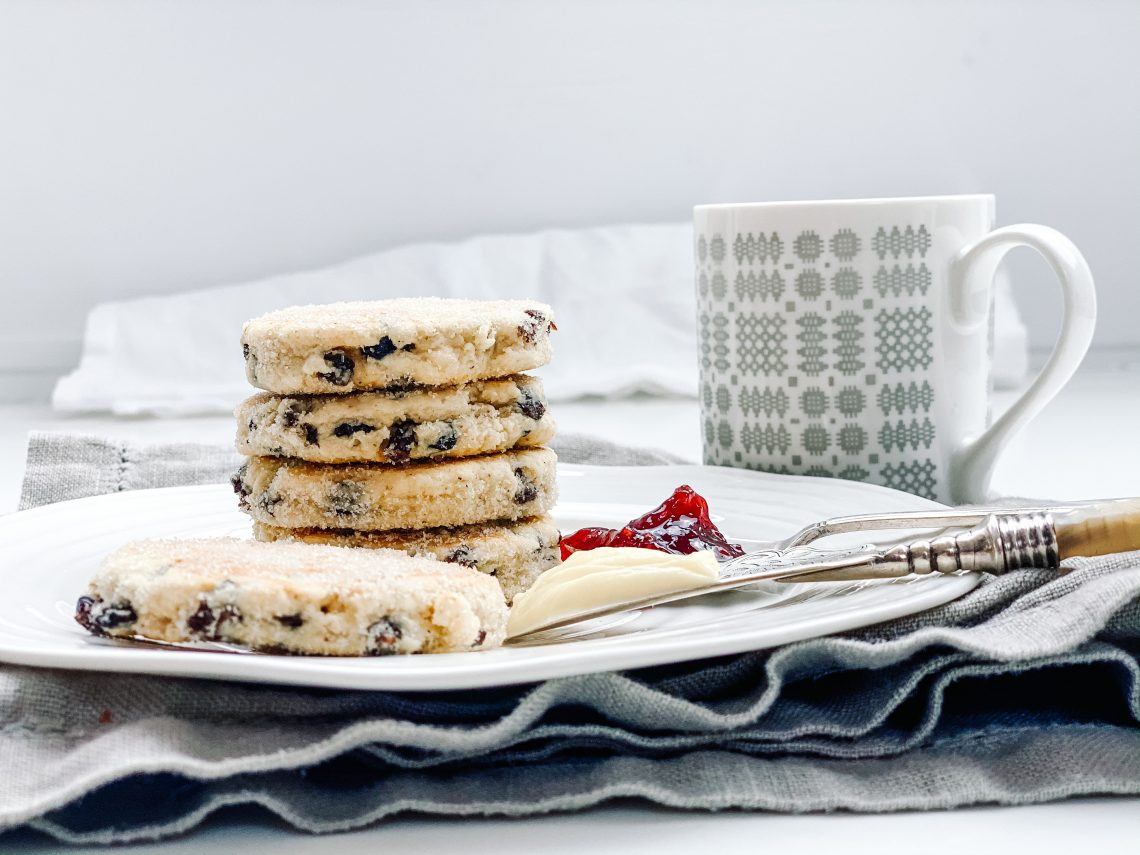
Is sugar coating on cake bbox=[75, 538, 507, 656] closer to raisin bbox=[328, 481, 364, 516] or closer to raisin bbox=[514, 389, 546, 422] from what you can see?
raisin bbox=[328, 481, 364, 516]

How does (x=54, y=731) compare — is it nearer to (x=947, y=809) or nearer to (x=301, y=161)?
(x=947, y=809)

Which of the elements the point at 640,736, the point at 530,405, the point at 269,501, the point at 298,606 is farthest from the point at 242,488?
the point at 640,736

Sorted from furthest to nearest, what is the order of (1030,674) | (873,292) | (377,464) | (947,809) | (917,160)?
(917,160) < (873,292) < (377,464) < (1030,674) < (947,809)

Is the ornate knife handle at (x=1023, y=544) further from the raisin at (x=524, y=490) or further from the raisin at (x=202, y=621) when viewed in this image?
the raisin at (x=202, y=621)

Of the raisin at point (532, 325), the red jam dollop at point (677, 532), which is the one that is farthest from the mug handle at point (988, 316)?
the raisin at point (532, 325)

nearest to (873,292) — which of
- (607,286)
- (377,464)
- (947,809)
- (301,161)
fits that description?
(377,464)

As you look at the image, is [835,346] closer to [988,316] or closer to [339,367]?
[988,316]
